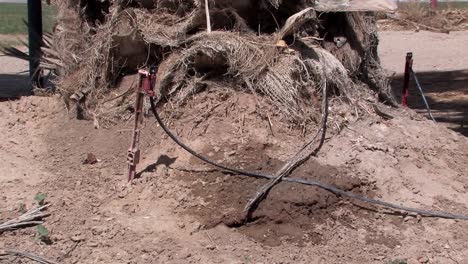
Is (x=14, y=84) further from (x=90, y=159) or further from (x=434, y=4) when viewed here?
(x=434, y=4)

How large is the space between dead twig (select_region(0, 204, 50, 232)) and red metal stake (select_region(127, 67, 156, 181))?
26.3 inches

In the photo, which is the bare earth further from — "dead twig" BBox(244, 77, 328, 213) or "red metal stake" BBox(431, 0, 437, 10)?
"red metal stake" BBox(431, 0, 437, 10)

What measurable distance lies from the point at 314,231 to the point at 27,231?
1.89m

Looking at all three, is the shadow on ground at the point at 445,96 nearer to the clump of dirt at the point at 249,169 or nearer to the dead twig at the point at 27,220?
the clump of dirt at the point at 249,169

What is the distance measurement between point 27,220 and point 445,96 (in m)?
7.19

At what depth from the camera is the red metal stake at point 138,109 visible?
208 inches

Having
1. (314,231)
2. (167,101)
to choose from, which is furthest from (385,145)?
(167,101)

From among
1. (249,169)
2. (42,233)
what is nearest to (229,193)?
(249,169)

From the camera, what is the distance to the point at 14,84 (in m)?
10.9

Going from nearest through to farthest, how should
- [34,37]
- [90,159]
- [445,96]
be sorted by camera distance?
[90,159] → [34,37] → [445,96]

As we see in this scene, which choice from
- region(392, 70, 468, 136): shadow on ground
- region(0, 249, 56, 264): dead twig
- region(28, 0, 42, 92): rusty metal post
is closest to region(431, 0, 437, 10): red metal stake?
region(392, 70, 468, 136): shadow on ground

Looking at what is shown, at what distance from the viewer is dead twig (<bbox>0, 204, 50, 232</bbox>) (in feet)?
16.6

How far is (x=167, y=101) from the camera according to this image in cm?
598

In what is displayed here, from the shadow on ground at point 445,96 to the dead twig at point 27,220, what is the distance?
4751 millimetres
